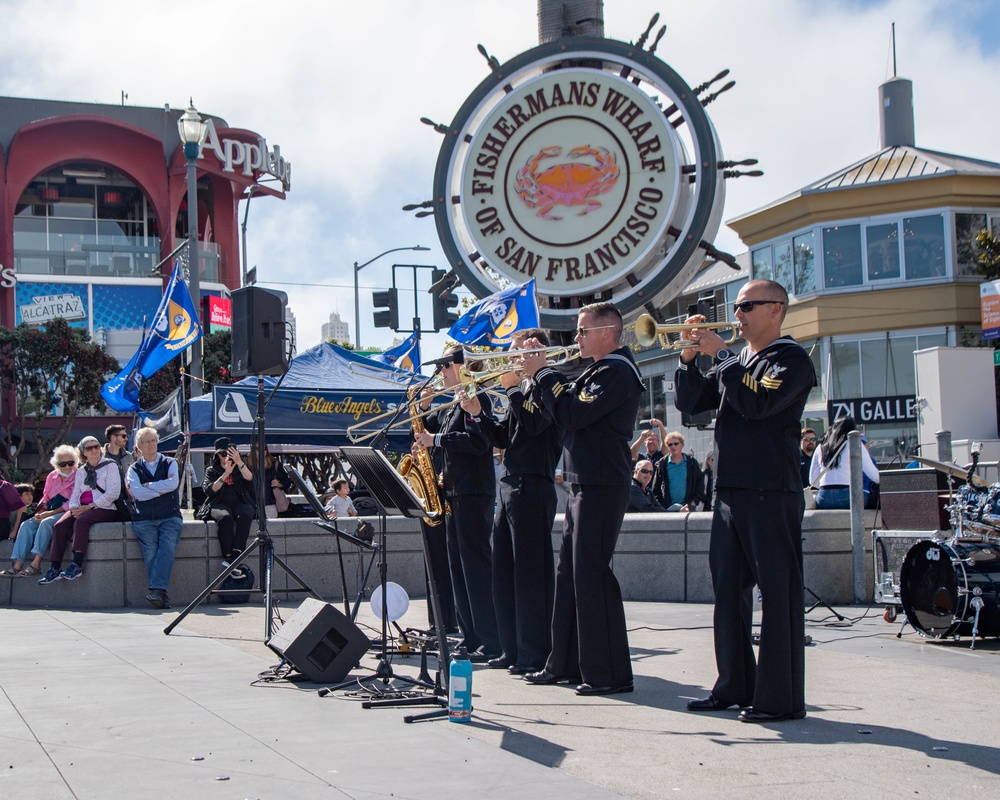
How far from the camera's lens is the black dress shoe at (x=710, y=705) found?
237 inches

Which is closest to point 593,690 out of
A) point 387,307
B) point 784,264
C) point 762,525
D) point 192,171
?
point 762,525

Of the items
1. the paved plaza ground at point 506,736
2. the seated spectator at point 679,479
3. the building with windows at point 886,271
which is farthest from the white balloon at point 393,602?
the building with windows at point 886,271

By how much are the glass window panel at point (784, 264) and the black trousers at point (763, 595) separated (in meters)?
28.4

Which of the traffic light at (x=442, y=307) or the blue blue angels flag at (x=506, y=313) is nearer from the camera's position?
the blue blue angels flag at (x=506, y=313)

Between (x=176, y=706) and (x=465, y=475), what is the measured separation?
8.17ft

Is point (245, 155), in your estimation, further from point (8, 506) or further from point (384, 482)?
point (384, 482)

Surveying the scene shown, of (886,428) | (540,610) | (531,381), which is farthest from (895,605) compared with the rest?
(886,428)

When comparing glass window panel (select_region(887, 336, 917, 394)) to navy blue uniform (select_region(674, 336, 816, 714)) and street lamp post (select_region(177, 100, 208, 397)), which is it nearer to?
street lamp post (select_region(177, 100, 208, 397))

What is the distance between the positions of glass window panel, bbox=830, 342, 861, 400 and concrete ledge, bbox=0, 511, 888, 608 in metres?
21.1

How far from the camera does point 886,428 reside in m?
30.9

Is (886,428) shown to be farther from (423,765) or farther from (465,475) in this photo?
(423,765)

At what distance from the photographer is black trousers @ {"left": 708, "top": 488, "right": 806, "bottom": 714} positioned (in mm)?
5734

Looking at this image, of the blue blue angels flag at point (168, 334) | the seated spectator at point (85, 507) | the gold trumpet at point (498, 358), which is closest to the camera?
the gold trumpet at point (498, 358)

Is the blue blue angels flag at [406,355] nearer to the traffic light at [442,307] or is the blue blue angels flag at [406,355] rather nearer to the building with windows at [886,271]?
the traffic light at [442,307]
